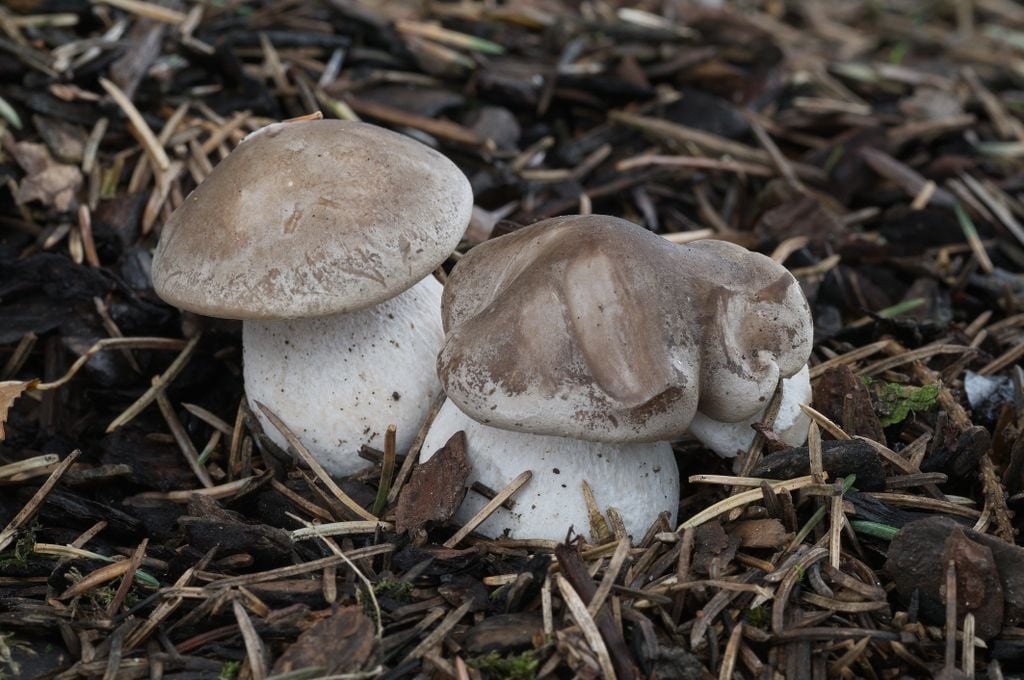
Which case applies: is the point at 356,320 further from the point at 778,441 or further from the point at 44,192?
the point at 44,192

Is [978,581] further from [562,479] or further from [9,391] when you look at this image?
[9,391]

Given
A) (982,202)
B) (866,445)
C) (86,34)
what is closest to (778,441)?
(866,445)

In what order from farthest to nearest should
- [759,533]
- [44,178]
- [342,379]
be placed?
[44,178] → [342,379] → [759,533]

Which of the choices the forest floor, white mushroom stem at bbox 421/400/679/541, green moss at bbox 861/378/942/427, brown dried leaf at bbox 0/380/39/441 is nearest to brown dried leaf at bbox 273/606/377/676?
the forest floor

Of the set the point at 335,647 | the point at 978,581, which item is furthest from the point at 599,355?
the point at 978,581

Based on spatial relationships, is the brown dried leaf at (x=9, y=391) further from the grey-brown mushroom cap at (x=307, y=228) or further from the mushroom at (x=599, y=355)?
the mushroom at (x=599, y=355)

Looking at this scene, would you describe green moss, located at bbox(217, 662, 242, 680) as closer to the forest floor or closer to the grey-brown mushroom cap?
the forest floor

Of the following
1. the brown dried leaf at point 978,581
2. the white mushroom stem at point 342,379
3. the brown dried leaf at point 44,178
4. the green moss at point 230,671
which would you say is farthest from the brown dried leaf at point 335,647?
the brown dried leaf at point 44,178
